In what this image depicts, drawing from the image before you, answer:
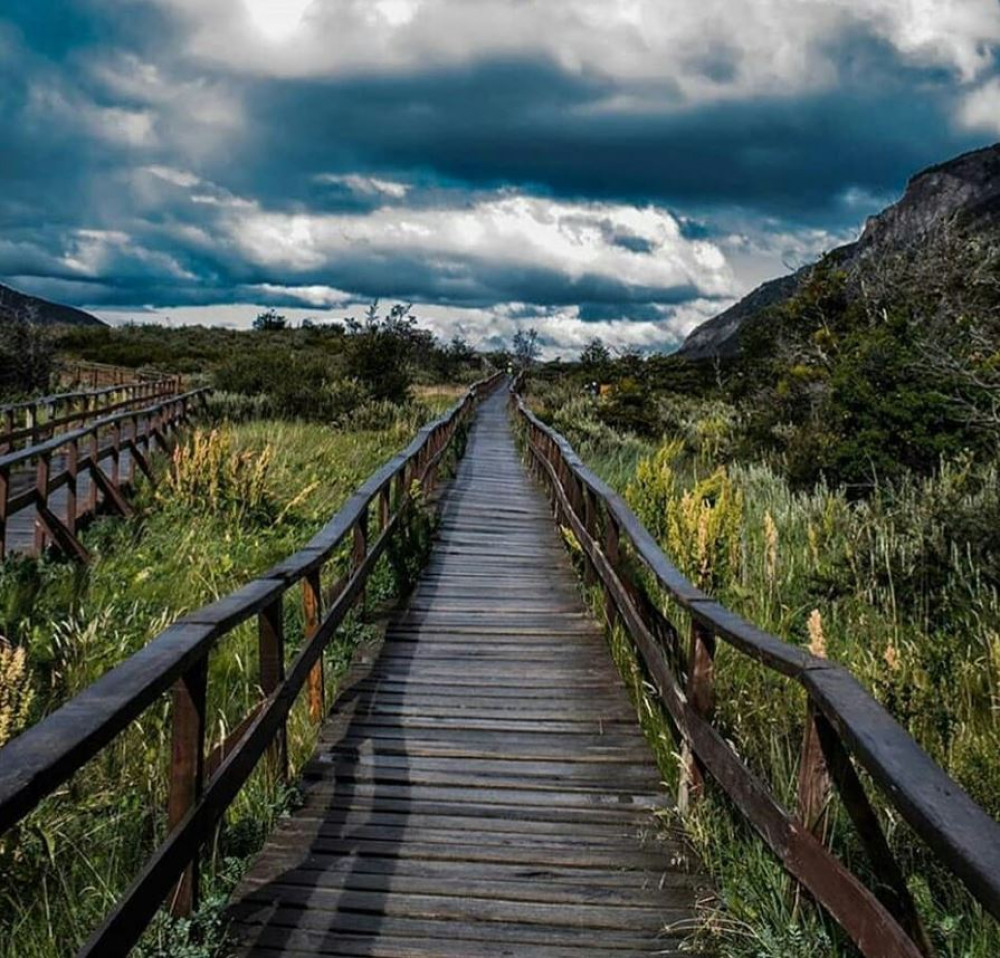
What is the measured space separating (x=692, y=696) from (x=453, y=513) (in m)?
9.08

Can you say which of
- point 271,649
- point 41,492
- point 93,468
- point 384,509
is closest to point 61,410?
point 93,468

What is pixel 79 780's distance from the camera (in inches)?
174

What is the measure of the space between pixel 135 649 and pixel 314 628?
2.16 m

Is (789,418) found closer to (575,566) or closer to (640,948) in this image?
(575,566)

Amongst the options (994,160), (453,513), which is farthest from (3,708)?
(994,160)

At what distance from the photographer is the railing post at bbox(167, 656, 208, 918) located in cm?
290

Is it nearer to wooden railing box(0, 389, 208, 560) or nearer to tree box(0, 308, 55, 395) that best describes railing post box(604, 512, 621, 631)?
wooden railing box(0, 389, 208, 560)

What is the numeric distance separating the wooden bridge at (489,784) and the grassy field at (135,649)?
0.28 m

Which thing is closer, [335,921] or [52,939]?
[52,939]

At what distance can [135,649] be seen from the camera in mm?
6426

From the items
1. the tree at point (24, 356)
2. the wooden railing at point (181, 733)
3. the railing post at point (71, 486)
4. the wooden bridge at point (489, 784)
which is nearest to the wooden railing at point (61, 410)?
the railing post at point (71, 486)

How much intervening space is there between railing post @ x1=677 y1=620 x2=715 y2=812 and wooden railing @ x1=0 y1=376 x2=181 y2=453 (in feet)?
30.5

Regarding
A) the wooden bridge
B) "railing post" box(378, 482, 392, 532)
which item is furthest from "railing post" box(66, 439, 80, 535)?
the wooden bridge

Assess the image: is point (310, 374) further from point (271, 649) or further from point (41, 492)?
point (271, 649)
